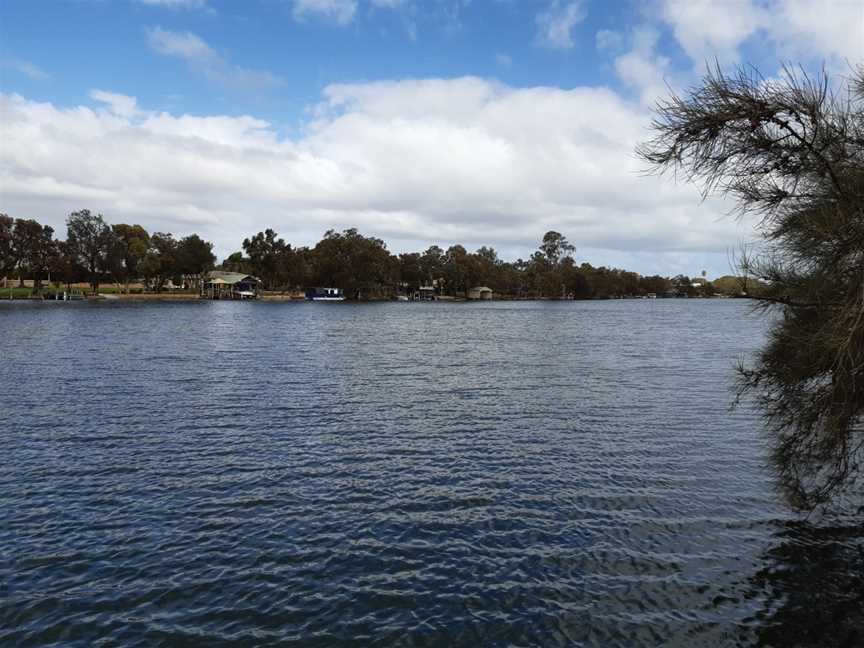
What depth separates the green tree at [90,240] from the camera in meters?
179

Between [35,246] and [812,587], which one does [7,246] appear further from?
[812,587]

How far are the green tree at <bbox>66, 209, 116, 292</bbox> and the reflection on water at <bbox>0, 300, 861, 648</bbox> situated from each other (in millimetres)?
172833

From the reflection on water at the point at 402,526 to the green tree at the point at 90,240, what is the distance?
173 meters

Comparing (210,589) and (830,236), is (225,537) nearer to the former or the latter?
(210,589)

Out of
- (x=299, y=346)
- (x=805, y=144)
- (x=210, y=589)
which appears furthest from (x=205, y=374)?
(x=805, y=144)

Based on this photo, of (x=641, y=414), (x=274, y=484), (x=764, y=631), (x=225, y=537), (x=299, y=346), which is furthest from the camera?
(x=299, y=346)

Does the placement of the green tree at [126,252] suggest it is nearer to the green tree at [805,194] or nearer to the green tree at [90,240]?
the green tree at [90,240]

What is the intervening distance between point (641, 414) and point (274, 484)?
17757 mm

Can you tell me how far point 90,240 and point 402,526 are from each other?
199414mm

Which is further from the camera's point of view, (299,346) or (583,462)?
(299,346)

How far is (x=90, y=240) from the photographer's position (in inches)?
7141

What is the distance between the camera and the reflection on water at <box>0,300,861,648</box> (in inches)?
410

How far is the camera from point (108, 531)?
14.0 m

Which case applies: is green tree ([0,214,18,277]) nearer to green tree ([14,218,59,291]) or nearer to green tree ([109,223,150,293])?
green tree ([14,218,59,291])
